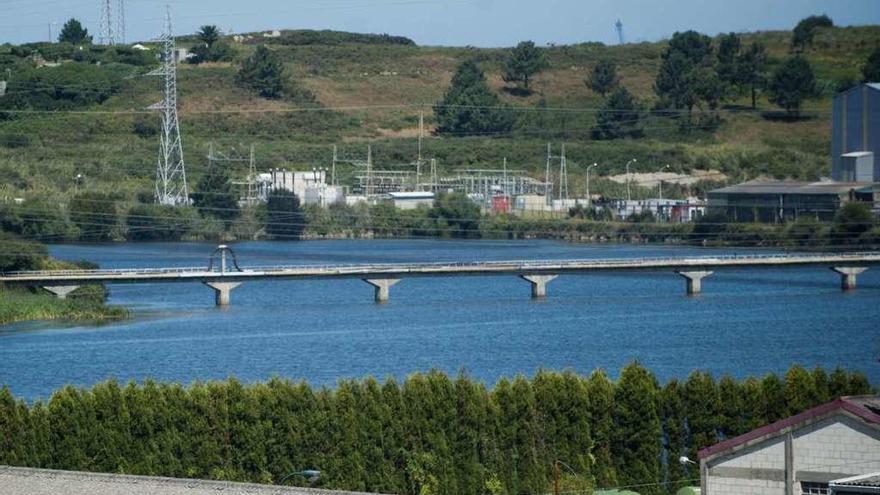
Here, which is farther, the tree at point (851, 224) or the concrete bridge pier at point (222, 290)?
the tree at point (851, 224)

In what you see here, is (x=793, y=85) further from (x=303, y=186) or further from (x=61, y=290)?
(x=61, y=290)

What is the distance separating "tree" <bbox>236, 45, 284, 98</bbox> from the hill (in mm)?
507

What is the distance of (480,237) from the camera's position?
63.2m

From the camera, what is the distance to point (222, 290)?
1673 inches

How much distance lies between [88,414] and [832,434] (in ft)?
27.4

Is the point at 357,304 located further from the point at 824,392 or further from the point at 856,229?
the point at 824,392

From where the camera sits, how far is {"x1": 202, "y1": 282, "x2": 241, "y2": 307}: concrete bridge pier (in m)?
42.4

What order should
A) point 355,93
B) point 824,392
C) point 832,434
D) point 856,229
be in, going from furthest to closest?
point 355,93, point 856,229, point 824,392, point 832,434

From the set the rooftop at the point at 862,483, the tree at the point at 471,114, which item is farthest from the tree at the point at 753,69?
the rooftop at the point at 862,483

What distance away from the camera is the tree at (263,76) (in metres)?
82.5

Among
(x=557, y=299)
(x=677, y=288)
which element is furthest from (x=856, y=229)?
(x=557, y=299)

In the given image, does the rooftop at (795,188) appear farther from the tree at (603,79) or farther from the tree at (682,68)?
the tree at (603,79)

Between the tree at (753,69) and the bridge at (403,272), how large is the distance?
34642mm

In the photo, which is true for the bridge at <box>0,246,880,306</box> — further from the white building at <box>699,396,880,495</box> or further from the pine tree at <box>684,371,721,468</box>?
the white building at <box>699,396,880,495</box>
